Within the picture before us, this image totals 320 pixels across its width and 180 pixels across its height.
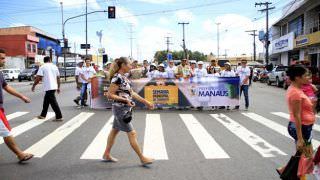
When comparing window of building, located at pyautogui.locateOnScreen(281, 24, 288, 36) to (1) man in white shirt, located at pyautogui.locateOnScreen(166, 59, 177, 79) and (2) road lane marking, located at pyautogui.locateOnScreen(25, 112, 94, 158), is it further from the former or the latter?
(2) road lane marking, located at pyautogui.locateOnScreen(25, 112, 94, 158)

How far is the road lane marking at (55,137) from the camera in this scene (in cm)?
687

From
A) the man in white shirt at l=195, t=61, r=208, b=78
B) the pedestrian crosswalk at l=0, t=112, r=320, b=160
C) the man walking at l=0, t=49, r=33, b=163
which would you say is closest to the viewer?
the man walking at l=0, t=49, r=33, b=163

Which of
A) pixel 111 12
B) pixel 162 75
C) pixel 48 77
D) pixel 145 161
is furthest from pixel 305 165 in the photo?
pixel 111 12

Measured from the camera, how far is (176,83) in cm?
1306

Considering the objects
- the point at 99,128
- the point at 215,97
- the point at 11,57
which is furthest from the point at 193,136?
the point at 11,57

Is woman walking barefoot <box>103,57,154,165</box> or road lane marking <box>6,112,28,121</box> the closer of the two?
woman walking barefoot <box>103,57,154,165</box>

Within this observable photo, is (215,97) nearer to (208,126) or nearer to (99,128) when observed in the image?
(208,126)

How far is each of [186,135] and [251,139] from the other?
1.43 m

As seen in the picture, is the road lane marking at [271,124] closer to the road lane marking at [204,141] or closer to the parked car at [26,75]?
the road lane marking at [204,141]

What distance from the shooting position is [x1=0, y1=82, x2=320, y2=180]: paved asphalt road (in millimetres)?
5523

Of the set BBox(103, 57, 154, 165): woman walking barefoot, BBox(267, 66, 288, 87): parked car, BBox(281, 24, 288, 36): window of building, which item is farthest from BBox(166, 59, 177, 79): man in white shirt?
BBox(281, 24, 288, 36): window of building

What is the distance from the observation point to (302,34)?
3800cm

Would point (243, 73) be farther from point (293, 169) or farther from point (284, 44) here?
point (284, 44)

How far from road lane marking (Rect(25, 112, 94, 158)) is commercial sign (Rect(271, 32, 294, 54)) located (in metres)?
32.4
